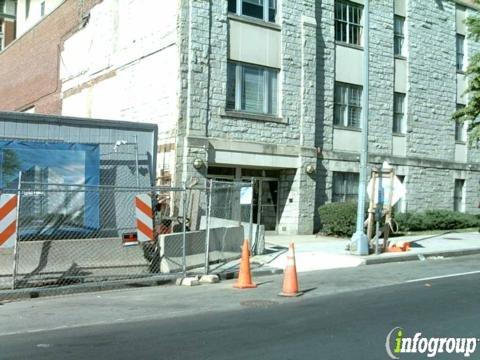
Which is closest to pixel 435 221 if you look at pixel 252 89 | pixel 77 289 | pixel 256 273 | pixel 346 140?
pixel 346 140

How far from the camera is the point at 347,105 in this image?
23.2m

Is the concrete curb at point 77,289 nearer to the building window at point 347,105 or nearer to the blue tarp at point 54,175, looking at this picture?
the blue tarp at point 54,175

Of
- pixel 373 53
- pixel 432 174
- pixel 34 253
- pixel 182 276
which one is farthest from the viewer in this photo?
pixel 432 174

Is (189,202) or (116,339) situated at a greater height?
(189,202)

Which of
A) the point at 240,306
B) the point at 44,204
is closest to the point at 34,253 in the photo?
the point at 44,204

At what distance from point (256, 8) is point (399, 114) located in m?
8.24

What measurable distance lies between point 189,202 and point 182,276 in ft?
14.3

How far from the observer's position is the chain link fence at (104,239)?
1086cm

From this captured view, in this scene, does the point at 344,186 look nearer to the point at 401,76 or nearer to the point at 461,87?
the point at 401,76

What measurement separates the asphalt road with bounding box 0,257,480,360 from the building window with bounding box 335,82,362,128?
1405 centimetres

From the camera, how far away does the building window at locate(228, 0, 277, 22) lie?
20.0 meters

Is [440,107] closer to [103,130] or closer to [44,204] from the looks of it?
[103,130]

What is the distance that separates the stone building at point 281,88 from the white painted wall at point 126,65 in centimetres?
6

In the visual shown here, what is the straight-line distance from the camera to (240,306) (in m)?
9.17
